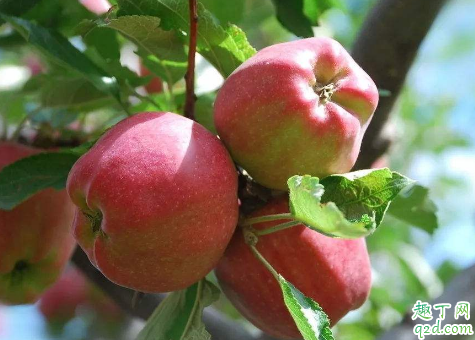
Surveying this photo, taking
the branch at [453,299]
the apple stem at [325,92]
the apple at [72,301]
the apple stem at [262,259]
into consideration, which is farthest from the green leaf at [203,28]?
the apple at [72,301]

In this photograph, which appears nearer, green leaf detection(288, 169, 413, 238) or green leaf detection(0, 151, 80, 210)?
green leaf detection(288, 169, 413, 238)

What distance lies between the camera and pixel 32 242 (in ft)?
3.22

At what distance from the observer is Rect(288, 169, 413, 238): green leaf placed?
2.13 ft

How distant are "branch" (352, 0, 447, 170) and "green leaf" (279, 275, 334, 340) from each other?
1.70ft

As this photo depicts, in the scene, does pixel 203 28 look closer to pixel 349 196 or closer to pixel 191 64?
pixel 191 64

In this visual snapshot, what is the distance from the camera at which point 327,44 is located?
781mm

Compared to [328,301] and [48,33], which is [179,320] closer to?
[328,301]

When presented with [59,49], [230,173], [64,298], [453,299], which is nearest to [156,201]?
[230,173]

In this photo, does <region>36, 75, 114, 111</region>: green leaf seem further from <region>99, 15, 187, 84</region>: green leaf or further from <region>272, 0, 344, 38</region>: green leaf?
<region>272, 0, 344, 38</region>: green leaf

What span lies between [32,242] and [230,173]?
38 centimetres

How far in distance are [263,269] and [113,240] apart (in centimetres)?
20

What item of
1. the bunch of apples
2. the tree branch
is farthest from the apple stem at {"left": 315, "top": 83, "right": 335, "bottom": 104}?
the tree branch

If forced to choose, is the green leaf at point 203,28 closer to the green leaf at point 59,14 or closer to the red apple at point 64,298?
the green leaf at point 59,14

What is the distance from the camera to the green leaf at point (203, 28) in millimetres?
811
